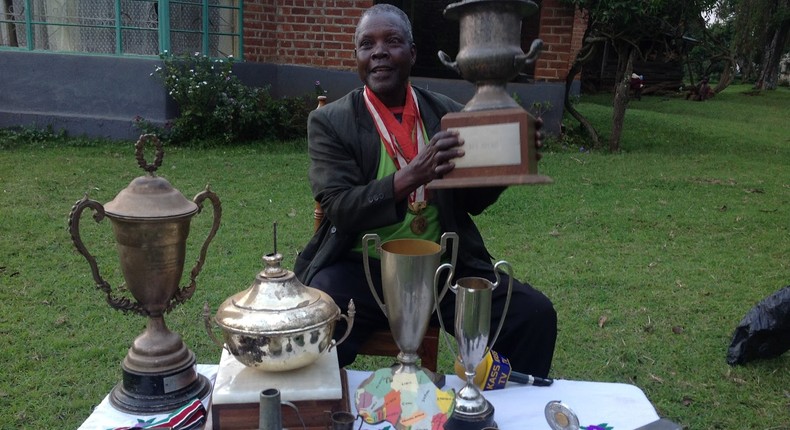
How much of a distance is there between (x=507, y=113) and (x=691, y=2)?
8.13 metres

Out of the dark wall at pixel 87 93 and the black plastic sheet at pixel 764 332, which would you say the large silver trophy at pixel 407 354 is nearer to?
the black plastic sheet at pixel 764 332

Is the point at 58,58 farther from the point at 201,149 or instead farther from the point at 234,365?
the point at 234,365

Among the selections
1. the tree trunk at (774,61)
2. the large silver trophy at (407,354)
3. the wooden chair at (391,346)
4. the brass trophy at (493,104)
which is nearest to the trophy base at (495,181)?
the brass trophy at (493,104)

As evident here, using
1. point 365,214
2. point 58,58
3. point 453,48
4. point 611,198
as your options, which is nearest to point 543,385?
point 365,214

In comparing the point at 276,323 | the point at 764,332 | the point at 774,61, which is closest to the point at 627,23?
the point at 764,332

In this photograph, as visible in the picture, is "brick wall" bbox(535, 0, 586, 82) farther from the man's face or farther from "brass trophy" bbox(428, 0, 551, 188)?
"brass trophy" bbox(428, 0, 551, 188)

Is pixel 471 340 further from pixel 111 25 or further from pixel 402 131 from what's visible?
pixel 111 25

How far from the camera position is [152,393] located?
2.07 meters

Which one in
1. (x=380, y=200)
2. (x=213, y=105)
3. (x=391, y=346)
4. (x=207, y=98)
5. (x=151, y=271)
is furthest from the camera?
(x=213, y=105)

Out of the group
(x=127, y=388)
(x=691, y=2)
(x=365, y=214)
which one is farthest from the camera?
(x=691, y=2)

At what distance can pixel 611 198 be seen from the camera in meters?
6.76

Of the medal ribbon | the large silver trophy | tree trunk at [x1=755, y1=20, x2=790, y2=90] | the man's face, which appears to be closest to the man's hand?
the large silver trophy

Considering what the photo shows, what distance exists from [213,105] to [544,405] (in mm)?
6879

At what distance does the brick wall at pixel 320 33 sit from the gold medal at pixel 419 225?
20.4 ft
